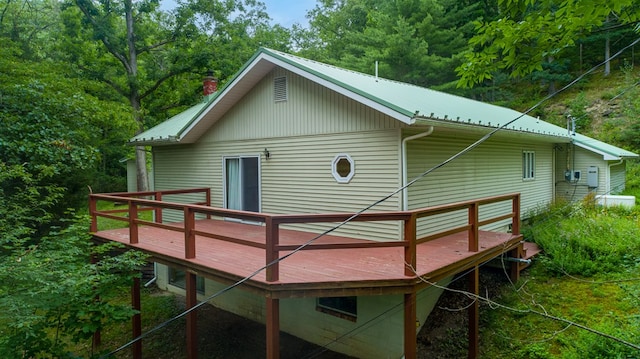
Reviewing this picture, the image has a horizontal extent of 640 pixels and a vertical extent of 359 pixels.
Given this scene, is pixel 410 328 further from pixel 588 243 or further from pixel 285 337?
pixel 588 243

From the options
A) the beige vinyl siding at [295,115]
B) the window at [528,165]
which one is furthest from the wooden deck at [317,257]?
the window at [528,165]

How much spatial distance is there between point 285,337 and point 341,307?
1.43 m

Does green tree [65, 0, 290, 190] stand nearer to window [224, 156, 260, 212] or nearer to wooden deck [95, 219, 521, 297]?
window [224, 156, 260, 212]

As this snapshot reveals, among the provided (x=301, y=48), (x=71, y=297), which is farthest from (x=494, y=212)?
(x=301, y=48)

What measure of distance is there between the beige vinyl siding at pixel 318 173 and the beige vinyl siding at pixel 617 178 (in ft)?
32.7

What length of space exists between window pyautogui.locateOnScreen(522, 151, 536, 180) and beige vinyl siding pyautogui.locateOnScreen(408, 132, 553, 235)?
14 cm

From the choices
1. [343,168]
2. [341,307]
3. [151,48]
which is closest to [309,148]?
[343,168]

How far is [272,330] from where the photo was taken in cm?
439

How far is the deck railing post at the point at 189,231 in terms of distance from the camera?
5.33 metres

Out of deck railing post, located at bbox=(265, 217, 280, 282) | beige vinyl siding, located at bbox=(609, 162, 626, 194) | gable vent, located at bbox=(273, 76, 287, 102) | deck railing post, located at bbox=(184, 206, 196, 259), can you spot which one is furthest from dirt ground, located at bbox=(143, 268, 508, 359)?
beige vinyl siding, located at bbox=(609, 162, 626, 194)

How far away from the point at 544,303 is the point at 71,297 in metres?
7.08

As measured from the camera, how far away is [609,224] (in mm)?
7926

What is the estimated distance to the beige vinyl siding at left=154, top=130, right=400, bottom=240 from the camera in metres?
5.86

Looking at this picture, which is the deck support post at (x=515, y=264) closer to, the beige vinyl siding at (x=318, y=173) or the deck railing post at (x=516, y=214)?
the deck railing post at (x=516, y=214)
